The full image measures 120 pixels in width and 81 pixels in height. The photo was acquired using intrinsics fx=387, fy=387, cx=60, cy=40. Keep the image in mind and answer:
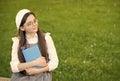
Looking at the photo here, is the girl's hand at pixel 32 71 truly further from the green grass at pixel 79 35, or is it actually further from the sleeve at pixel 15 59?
the green grass at pixel 79 35

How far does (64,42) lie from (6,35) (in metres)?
0.81

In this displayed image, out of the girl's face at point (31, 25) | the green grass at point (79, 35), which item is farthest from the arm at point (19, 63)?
the green grass at point (79, 35)

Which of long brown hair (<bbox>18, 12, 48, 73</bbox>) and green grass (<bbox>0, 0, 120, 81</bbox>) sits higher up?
long brown hair (<bbox>18, 12, 48, 73</bbox>)

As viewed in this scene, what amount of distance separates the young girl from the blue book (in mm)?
40

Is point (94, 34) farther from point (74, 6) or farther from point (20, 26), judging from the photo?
point (20, 26)

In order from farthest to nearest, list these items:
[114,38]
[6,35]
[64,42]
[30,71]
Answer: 1. [6,35]
2. [64,42]
3. [114,38]
4. [30,71]

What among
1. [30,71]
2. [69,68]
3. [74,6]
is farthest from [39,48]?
[74,6]

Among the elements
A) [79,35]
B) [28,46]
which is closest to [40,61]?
[28,46]

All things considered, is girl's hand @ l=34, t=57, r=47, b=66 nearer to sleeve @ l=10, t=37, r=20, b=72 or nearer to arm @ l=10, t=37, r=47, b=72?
arm @ l=10, t=37, r=47, b=72

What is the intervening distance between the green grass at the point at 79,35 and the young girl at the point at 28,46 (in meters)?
1.30

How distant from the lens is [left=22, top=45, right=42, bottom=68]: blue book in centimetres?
301

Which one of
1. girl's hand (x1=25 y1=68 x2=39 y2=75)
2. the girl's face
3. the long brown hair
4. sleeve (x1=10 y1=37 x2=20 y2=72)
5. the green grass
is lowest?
the green grass

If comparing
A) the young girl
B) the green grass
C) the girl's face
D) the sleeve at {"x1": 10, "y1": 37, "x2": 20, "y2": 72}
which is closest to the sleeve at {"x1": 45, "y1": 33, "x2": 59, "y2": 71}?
the young girl

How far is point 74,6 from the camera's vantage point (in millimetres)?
4719
